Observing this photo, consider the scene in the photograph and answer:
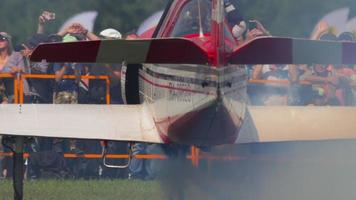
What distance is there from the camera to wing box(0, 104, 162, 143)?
10352 millimetres

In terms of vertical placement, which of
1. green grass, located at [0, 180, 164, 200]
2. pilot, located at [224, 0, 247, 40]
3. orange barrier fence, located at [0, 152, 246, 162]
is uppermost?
pilot, located at [224, 0, 247, 40]

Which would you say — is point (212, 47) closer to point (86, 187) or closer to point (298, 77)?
point (86, 187)

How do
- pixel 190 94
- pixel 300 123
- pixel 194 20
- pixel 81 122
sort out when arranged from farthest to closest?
pixel 300 123 < pixel 81 122 < pixel 194 20 < pixel 190 94

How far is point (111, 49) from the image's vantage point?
8.70 metres

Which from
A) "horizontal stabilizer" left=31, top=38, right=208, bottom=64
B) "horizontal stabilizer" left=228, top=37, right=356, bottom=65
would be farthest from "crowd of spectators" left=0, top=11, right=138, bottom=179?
"horizontal stabilizer" left=228, top=37, right=356, bottom=65

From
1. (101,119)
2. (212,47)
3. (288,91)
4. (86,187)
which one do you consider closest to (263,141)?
(101,119)

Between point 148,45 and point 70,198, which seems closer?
point 148,45

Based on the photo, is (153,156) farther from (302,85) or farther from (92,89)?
(302,85)

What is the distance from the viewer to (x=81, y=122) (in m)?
10.6

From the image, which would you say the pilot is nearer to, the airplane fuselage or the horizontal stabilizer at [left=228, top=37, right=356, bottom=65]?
the airplane fuselage

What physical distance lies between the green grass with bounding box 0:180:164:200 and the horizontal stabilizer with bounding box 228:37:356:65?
3.49m

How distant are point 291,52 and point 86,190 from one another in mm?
4720

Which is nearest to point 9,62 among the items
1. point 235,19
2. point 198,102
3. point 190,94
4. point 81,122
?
point 235,19

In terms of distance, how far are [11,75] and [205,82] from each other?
6997 millimetres
